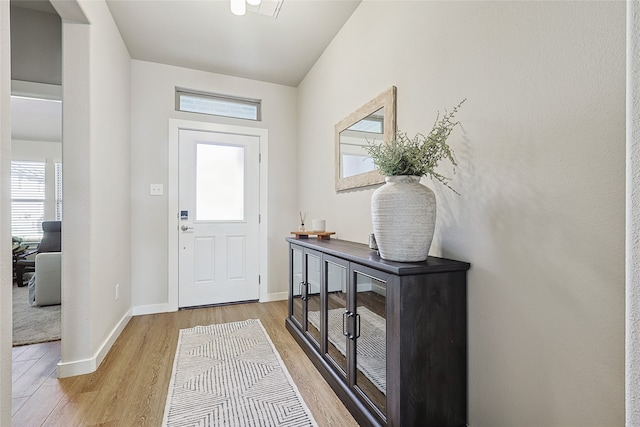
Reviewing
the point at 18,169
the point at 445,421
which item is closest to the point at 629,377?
the point at 445,421

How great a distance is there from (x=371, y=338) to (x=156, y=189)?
2.73 m

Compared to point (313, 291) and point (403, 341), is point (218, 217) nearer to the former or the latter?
point (313, 291)

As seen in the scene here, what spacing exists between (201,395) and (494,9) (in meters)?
2.39

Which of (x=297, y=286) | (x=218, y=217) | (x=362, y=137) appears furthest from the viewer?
(x=218, y=217)

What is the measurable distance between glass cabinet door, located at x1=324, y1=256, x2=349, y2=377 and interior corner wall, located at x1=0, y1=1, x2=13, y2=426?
1350 millimetres

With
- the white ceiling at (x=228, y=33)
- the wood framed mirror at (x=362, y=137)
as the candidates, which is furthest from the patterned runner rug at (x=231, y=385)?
the white ceiling at (x=228, y=33)

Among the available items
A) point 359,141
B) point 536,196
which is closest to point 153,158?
point 359,141

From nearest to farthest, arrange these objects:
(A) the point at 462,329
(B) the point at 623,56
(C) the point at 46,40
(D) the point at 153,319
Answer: (B) the point at 623,56 → (A) the point at 462,329 → (C) the point at 46,40 → (D) the point at 153,319

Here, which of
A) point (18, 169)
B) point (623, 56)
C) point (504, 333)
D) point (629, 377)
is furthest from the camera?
point (18, 169)

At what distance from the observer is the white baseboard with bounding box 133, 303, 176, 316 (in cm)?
299

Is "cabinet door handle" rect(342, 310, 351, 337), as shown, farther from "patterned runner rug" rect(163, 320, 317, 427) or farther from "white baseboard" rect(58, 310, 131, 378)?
"white baseboard" rect(58, 310, 131, 378)

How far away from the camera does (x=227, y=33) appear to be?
2.59 m

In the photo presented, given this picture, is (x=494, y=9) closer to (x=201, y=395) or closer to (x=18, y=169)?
(x=201, y=395)

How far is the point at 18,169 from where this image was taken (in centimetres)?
562
